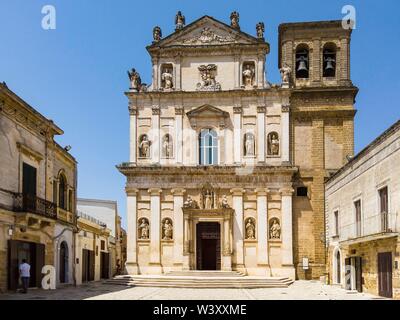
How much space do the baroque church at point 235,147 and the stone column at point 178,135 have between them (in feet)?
0.19

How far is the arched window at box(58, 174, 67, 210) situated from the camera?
2716cm

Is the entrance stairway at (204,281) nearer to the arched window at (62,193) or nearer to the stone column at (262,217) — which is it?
the stone column at (262,217)

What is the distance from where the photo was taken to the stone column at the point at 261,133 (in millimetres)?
32562

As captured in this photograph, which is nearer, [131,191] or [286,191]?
[286,191]

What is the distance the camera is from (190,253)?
32.1m

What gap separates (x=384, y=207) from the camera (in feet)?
67.9

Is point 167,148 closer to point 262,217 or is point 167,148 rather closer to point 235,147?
point 235,147

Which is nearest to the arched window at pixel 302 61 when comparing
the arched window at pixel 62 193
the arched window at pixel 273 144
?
the arched window at pixel 273 144

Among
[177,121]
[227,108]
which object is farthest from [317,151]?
[177,121]

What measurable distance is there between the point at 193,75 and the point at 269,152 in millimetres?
6285

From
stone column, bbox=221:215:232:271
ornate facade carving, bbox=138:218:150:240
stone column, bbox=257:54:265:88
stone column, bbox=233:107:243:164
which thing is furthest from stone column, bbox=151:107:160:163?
stone column, bbox=257:54:265:88

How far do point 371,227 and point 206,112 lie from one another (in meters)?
13.9

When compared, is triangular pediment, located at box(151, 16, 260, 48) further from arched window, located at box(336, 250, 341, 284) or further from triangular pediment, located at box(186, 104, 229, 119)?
arched window, located at box(336, 250, 341, 284)

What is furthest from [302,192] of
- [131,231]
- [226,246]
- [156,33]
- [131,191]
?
[156,33]
